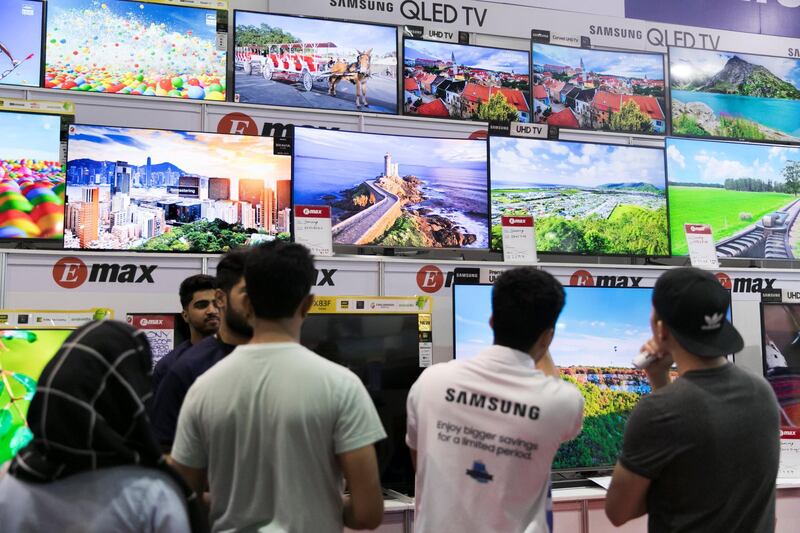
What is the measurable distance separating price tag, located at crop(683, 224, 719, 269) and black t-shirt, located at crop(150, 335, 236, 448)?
2.29 m

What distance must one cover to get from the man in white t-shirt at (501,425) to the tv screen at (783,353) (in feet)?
6.66

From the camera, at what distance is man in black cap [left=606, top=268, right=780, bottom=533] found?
1.56 meters

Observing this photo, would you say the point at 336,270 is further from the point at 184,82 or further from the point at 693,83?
the point at 693,83

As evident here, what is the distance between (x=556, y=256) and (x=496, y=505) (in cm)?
221

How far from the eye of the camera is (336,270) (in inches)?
123

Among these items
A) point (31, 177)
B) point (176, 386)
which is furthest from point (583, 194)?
point (31, 177)

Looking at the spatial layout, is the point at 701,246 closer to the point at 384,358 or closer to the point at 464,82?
the point at 464,82

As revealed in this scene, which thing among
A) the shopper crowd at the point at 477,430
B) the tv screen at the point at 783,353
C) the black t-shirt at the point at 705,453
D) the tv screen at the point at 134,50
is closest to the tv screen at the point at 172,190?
the tv screen at the point at 134,50

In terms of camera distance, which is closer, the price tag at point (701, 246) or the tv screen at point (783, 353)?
the tv screen at point (783, 353)

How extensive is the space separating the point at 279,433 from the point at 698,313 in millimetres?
928

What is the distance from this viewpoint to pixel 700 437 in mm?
1552

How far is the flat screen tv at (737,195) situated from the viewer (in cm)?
367

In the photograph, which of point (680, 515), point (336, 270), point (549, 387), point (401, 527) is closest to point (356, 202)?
point (336, 270)

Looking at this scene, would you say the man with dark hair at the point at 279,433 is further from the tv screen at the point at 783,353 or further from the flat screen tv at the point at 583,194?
the tv screen at the point at 783,353
